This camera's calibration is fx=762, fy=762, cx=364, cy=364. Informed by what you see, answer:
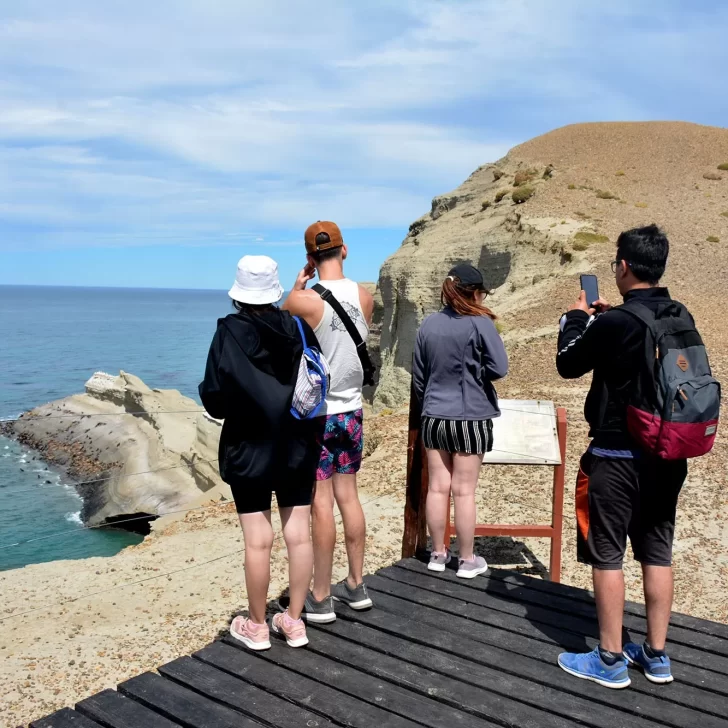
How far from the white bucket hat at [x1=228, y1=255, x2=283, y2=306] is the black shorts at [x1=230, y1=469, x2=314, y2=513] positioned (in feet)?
2.92

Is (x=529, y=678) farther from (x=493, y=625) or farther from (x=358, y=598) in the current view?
(x=358, y=598)

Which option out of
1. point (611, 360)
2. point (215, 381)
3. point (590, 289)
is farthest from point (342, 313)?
point (611, 360)

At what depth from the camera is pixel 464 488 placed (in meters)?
4.88

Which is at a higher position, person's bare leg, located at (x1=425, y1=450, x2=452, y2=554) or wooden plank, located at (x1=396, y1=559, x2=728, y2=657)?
person's bare leg, located at (x1=425, y1=450, x2=452, y2=554)

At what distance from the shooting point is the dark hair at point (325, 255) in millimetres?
4121

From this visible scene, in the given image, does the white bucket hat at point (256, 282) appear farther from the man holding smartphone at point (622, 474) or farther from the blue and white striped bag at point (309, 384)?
the man holding smartphone at point (622, 474)

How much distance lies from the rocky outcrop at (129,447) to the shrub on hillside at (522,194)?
53.2 ft

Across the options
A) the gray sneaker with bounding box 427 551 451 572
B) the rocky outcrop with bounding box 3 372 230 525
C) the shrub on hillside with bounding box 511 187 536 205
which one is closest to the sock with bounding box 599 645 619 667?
the gray sneaker with bounding box 427 551 451 572

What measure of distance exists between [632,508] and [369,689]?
153 centimetres

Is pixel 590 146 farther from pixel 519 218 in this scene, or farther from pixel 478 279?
pixel 478 279

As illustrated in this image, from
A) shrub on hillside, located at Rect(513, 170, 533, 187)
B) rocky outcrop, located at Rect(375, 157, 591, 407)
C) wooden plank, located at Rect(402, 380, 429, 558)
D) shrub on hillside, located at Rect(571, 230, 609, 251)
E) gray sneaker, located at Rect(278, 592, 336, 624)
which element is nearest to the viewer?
gray sneaker, located at Rect(278, 592, 336, 624)

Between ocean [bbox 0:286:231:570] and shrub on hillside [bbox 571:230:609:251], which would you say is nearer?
ocean [bbox 0:286:231:570]

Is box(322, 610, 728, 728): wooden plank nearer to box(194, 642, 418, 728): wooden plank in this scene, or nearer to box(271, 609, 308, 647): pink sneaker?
box(271, 609, 308, 647): pink sneaker

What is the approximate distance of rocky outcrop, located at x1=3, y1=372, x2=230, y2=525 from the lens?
68.1 feet
